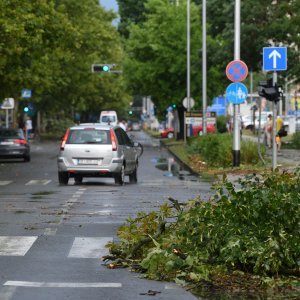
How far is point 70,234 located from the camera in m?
14.1

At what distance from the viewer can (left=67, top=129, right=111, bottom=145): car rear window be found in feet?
86.0

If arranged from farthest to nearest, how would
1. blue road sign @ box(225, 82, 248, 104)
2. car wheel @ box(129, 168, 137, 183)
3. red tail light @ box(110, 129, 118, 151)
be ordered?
blue road sign @ box(225, 82, 248, 104) → car wheel @ box(129, 168, 137, 183) → red tail light @ box(110, 129, 118, 151)

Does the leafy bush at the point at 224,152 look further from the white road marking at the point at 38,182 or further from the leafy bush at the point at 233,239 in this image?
the leafy bush at the point at 233,239

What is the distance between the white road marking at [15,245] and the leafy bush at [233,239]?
1364 millimetres

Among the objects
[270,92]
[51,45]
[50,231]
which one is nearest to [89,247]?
[50,231]

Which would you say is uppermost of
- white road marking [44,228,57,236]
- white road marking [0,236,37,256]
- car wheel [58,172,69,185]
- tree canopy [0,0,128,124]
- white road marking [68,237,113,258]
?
tree canopy [0,0,128,124]

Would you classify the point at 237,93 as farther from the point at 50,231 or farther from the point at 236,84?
the point at 50,231

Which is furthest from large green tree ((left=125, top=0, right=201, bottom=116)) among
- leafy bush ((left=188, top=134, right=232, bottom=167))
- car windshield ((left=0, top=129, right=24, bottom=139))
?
leafy bush ((left=188, top=134, right=232, bottom=167))

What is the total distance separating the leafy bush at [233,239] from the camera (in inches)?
399

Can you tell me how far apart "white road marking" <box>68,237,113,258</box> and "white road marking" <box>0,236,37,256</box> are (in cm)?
57

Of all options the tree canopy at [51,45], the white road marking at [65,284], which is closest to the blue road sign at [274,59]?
the tree canopy at [51,45]

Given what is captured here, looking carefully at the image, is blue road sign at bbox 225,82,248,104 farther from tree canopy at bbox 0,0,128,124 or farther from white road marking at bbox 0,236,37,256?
white road marking at bbox 0,236,37,256

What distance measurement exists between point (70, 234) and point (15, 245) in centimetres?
137

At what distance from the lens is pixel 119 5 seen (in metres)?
87.8
